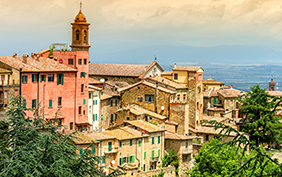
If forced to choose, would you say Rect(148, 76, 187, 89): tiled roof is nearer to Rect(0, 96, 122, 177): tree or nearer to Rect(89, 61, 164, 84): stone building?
Rect(89, 61, 164, 84): stone building

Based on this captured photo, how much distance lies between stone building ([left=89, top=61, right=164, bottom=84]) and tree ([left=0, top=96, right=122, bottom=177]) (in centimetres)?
4789

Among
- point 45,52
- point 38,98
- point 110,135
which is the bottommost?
point 110,135

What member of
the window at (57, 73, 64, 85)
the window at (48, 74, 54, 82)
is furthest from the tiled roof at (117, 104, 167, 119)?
the window at (48, 74, 54, 82)

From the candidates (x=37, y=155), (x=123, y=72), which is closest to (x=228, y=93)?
(x=123, y=72)

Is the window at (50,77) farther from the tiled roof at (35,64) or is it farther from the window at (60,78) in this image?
the window at (60,78)

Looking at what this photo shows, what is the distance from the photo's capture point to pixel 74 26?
5866 centimetres

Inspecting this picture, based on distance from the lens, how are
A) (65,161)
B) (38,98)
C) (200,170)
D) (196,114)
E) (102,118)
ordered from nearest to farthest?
(65,161) < (200,170) < (38,98) < (102,118) < (196,114)

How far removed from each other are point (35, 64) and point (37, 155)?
3396 centimetres

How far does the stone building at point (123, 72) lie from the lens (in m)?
71.4

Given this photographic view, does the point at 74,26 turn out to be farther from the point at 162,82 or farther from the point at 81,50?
the point at 162,82

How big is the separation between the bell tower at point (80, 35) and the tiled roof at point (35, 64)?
376cm

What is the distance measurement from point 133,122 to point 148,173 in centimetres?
709

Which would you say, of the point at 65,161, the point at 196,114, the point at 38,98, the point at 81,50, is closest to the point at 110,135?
the point at 38,98

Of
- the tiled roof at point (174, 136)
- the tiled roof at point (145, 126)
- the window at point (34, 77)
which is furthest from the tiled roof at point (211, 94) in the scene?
the window at point (34, 77)
